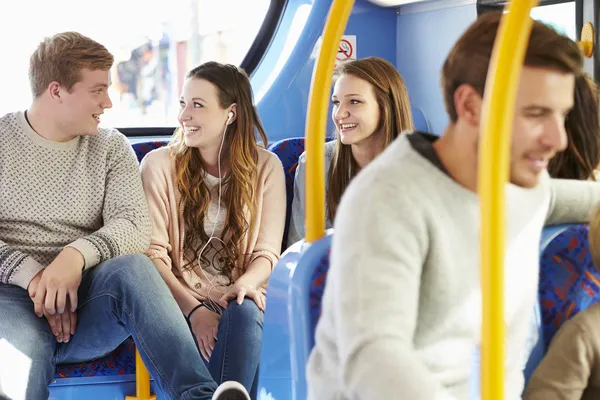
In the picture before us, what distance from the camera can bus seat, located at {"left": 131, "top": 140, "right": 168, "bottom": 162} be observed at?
329cm

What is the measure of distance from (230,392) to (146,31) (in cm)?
1559

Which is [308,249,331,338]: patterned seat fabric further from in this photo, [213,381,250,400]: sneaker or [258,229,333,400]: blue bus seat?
[213,381,250,400]: sneaker

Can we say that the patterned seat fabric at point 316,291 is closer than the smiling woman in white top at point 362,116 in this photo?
Yes

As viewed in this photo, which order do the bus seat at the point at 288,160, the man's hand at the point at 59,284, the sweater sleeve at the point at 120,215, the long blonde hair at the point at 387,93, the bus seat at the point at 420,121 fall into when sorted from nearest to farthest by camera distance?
the man's hand at the point at 59,284
the sweater sleeve at the point at 120,215
the long blonde hair at the point at 387,93
the bus seat at the point at 288,160
the bus seat at the point at 420,121

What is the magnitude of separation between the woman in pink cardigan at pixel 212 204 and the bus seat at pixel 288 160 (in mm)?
114

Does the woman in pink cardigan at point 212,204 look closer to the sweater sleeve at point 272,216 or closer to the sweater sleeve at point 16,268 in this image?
the sweater sleeve at point 272,216

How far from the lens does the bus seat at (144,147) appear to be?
329 cm

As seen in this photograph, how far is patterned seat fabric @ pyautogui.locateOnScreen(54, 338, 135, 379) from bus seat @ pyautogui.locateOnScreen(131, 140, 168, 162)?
2.32 feet

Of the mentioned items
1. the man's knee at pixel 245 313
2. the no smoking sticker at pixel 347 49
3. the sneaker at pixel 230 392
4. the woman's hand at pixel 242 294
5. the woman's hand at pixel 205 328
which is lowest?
the sneaker at pixel 230 392

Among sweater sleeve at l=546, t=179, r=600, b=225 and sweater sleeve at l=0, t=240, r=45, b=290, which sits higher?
sweater sleeve at l=546, t=179, r=600, b=225

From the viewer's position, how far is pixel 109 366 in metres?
2.83

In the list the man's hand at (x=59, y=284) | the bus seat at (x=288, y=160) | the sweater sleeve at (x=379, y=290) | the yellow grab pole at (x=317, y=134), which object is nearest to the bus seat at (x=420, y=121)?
the bus seat at (x=288, y=160)

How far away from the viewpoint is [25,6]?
52.7 ft

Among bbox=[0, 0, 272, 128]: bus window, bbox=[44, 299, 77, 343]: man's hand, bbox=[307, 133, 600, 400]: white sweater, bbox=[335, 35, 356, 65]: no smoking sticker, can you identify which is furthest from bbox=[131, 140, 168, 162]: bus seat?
bbox=[0, 0, 272, 128]: bus window
